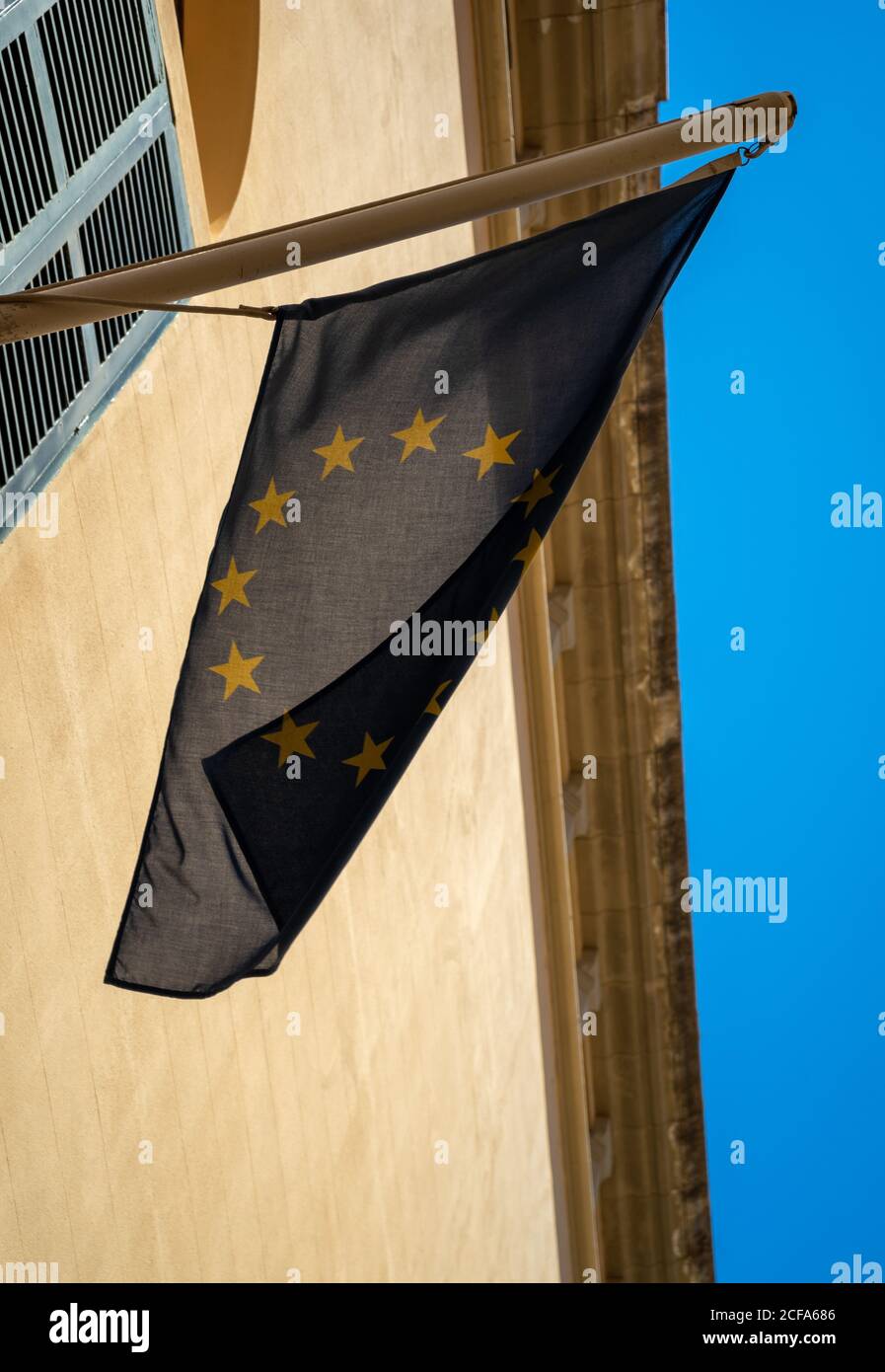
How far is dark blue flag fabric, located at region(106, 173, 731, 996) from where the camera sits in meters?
3.46

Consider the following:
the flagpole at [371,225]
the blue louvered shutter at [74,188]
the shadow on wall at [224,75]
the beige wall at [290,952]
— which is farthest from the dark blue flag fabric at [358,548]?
the shadow on wall at [224,75]

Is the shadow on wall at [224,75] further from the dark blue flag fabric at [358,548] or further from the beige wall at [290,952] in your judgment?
the dark blue flag fabric at [358,548]

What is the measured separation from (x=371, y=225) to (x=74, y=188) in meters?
1.41

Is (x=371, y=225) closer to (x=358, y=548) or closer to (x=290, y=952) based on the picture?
(x=358, y=548)

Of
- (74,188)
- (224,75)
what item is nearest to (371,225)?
(74,188)

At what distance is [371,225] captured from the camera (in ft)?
10.6

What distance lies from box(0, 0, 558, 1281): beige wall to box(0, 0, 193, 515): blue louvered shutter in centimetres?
19

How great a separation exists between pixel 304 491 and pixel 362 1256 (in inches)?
197

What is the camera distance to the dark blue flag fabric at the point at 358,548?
136 inches

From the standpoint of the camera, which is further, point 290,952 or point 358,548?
point 290,952

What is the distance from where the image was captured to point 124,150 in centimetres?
459

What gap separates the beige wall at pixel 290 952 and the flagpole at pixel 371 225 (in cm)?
106

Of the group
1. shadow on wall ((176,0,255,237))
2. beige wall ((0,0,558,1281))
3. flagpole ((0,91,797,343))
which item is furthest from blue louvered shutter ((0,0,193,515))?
flagpole ((0,91,797,343))

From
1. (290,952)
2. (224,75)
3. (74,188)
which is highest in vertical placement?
(224,75)
